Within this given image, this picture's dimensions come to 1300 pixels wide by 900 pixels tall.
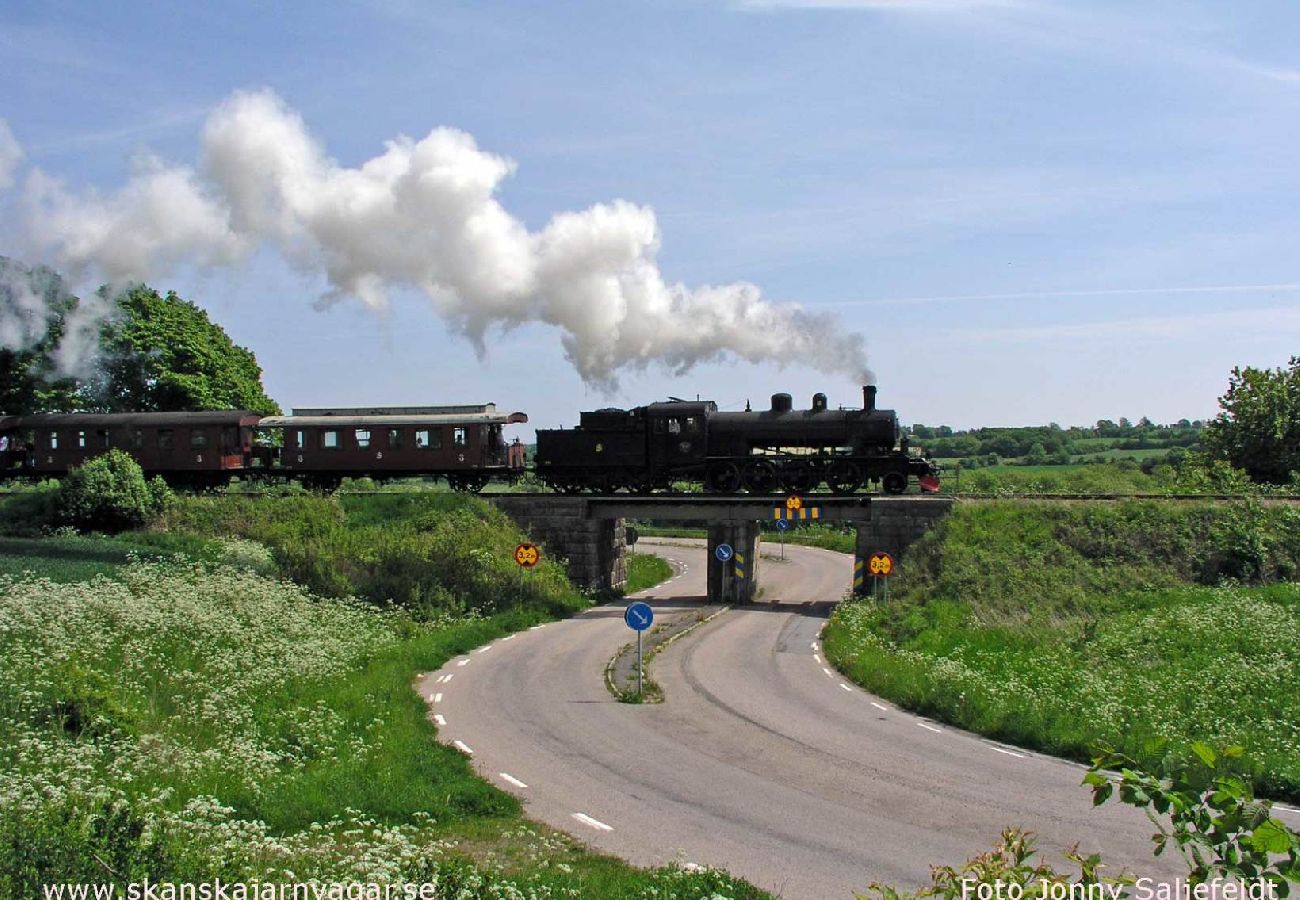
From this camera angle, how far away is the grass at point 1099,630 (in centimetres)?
1756

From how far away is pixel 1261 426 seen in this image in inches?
1829

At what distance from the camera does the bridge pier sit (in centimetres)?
3769

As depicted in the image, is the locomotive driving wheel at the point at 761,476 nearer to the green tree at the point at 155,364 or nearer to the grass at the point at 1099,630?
the grass at the point at 1099,630

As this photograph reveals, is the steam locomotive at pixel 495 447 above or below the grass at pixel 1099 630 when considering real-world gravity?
above

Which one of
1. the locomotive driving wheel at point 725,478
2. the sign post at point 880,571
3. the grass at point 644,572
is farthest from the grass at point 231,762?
the grass at point 644,572

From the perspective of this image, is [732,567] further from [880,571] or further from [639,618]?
[639,618]

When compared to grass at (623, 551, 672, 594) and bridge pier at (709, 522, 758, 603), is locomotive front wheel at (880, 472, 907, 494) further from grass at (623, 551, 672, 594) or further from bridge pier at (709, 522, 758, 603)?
grass at (623, 551, 672, 594)

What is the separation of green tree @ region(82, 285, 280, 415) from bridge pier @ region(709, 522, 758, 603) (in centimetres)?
2702

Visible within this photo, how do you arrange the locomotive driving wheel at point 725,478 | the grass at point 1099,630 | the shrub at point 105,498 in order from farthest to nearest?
the locomotive driving wheel at point 725,478
the shrub at point 105,498
the grass at point 1099,630

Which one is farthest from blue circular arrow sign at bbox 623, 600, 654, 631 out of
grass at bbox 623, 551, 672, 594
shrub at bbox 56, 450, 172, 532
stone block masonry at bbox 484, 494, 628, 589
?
shrub at bbox 56, 450, 172, 532

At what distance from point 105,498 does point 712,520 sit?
20638 millimetres

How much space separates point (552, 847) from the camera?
1219 centimetres

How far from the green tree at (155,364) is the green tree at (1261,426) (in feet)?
159

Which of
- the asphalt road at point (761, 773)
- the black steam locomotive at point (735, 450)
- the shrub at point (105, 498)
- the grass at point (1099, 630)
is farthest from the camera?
the black steam locomotive at point (735, 450)
